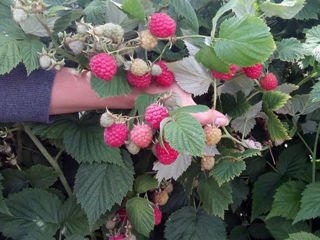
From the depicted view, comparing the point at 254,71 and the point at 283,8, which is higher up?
the point at 283,8

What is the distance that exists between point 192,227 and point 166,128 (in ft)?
1.71

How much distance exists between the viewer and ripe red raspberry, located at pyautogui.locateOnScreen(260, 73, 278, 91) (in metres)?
0.92

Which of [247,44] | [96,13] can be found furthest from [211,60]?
[96,13]

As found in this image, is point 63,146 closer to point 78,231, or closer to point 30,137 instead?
point 30,137

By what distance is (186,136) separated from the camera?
0.69 metres

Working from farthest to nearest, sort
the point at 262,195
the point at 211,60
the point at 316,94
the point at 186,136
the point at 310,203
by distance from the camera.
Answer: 1. the point at 262,195
2. the point at 310,203
3. the point at 316,94
4. the point at 211,60
5. the point at 186,136

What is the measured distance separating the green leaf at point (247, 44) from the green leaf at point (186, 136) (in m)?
0.15

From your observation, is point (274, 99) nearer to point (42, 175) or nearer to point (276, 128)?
point (276, 128)

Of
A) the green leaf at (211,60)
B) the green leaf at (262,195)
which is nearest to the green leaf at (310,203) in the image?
the green leaf at (262,195)

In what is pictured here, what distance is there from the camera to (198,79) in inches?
34.0

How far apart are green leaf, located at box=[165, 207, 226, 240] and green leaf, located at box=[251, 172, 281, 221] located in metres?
0.11

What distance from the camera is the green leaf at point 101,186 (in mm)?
933

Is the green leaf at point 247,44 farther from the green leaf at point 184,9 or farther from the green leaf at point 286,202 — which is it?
the green leaf at point 286,202

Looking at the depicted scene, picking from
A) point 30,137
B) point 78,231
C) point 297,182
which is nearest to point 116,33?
point 30,137
